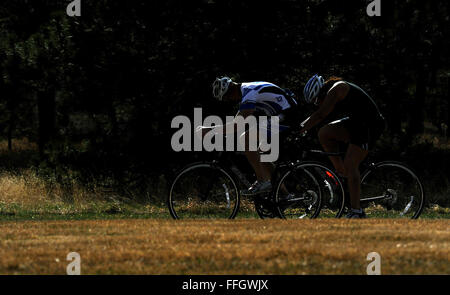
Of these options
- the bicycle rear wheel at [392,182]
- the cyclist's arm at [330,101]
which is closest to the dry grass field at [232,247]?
the bicycle rear wheel at [392,182]

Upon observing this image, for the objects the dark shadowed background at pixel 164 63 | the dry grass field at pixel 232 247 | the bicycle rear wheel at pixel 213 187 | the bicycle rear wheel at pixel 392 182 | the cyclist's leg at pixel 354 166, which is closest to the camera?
the dry grass field at pixel 232 247

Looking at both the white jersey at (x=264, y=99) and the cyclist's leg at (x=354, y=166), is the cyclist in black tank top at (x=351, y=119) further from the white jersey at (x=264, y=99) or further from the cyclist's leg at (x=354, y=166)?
the white jersey at (x=264, y=99)

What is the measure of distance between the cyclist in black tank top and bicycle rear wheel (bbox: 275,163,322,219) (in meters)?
0.41

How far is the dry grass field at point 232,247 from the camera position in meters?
5.92

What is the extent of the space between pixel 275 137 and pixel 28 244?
3258 mm

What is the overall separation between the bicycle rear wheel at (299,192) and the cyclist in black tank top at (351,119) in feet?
1.36

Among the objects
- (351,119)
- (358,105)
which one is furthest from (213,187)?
(358,105)

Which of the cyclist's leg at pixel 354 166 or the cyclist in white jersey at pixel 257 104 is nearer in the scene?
the cyclist in white jersey at pixel 257 104

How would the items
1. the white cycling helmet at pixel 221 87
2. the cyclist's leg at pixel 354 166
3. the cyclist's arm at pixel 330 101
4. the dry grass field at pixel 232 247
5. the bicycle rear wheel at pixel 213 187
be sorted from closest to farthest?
the dry grass field at pixel 232 247 < the cyclist's arm at pixel 330 101 < the white cycling helmet at pixel 221 87 < the cyclist's leg at pixel 354 166 < the bicycle rear wheel at pixel 213 187

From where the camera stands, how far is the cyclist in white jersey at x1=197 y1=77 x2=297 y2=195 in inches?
350

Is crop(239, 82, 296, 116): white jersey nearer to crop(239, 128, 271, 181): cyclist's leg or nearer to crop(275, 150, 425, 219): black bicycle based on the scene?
crop(239, 128, 271, 181): cyclist's leg

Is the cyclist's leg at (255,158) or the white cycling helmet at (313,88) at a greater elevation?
the white cycling helmet at (313,88)

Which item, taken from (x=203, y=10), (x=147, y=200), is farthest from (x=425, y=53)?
(x=147, y=200)

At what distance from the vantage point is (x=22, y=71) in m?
17.5
